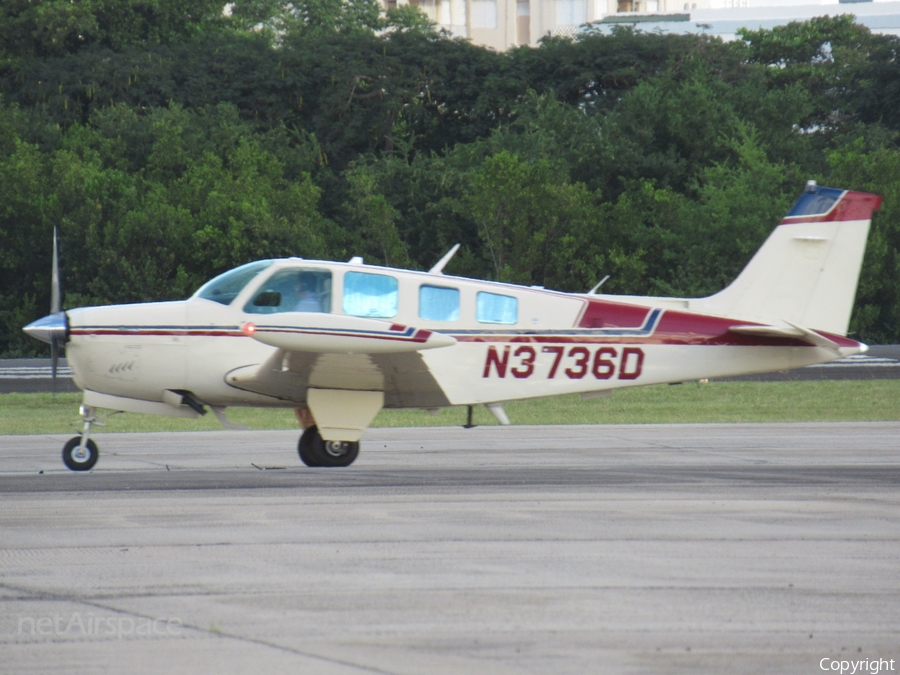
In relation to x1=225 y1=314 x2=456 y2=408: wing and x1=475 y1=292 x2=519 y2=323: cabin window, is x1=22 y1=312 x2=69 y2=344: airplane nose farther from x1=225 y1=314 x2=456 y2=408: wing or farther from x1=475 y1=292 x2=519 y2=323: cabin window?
x1=475 y1=292 x2=519 y2=323: cabin window

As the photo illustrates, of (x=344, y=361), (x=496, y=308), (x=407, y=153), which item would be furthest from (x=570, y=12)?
(x=344, y=361)

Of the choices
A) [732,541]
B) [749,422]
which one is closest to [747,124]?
[749,422]

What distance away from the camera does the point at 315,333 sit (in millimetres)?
10250

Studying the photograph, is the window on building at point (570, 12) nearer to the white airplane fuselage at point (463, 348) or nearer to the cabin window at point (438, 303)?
the white airplane fuselage at point (463, 348)

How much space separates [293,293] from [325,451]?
1.71m

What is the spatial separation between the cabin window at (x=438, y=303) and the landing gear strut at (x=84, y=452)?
3341mm

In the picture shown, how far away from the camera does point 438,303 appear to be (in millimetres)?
11453

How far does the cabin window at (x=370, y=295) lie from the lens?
11.2 metres

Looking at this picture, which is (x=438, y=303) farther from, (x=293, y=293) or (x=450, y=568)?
(x=450, y=568)

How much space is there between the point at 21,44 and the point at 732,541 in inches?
1825

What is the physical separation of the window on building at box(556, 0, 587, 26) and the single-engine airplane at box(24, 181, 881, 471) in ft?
342

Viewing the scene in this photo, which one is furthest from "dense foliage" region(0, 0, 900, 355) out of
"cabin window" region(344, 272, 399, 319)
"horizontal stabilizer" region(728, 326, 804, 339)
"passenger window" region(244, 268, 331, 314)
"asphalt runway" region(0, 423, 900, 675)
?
"asphalt runway" region(0, 423, 900, 675)

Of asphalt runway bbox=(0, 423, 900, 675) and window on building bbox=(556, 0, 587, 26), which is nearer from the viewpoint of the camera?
asphalt runway bbox=(0, 423, 900, 675)

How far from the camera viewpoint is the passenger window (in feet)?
36.7
